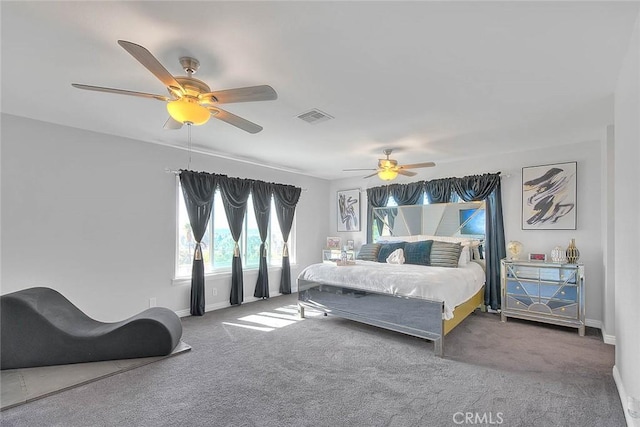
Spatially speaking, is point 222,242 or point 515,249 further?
point 222,242

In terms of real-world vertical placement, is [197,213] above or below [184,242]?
above

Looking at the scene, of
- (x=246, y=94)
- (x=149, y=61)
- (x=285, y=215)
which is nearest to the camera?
(x=149, y=61)

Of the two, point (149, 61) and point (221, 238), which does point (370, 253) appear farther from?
point (149, 61)

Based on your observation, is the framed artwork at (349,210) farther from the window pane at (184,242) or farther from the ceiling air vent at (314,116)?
the ceiling air vent at (314,116)

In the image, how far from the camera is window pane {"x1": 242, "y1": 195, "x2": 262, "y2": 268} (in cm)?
549

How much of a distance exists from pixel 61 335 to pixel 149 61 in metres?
A: 2.69

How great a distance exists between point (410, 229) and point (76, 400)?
5.05 metres

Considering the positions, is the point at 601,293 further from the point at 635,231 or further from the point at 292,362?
the point at 292,362

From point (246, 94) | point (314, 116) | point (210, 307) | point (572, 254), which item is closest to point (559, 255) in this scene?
point (572, 254)

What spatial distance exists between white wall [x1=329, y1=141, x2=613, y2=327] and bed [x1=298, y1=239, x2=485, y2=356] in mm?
920

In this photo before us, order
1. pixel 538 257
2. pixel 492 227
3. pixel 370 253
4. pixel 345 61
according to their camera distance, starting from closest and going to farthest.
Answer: pixel 345 61, pixel 538 257, pixel 492 227, pixel 370 253

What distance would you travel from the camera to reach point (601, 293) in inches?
153

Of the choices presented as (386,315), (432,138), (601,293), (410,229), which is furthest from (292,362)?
(601,293)

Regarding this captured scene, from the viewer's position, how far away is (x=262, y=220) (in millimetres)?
5574
